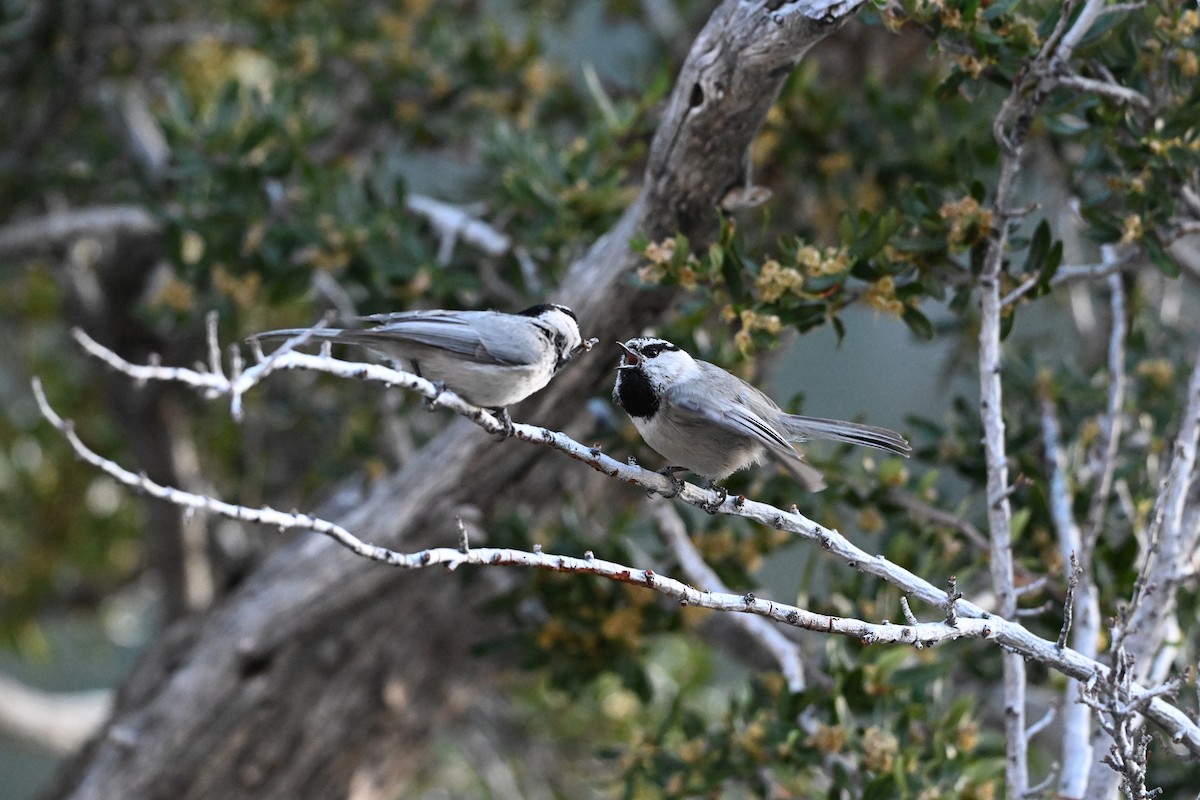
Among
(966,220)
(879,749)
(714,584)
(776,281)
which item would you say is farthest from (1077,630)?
(776,281)

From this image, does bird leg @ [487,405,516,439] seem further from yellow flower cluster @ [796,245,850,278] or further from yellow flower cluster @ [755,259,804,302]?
yellow flower cluster @ [796,245,850,278]

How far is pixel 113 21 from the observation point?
4922 millimetres

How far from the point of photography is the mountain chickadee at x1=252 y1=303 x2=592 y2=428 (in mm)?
2545

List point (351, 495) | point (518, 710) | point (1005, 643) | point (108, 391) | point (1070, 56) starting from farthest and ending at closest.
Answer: point (518, 710)
point (108, 391)
point (351, 495)
point (1070, 56)
point (1005, 643)

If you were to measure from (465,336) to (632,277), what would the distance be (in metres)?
0.55

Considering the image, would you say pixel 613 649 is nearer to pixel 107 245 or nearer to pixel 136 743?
pixel 136 743

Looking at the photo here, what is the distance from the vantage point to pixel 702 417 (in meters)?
2.44

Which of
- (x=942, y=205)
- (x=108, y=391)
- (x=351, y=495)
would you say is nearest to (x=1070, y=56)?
(x=942, y=205)

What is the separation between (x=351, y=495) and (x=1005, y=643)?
103 inches

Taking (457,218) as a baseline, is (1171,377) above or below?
above

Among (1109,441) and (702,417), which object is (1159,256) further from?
(702,417)

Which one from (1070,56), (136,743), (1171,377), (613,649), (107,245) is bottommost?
(136,743)

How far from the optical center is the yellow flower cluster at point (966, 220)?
295 cm

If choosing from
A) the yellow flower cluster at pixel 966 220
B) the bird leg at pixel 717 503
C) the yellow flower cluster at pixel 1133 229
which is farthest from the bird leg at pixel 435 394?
the yellow flower cluster at pixel 1133 229
